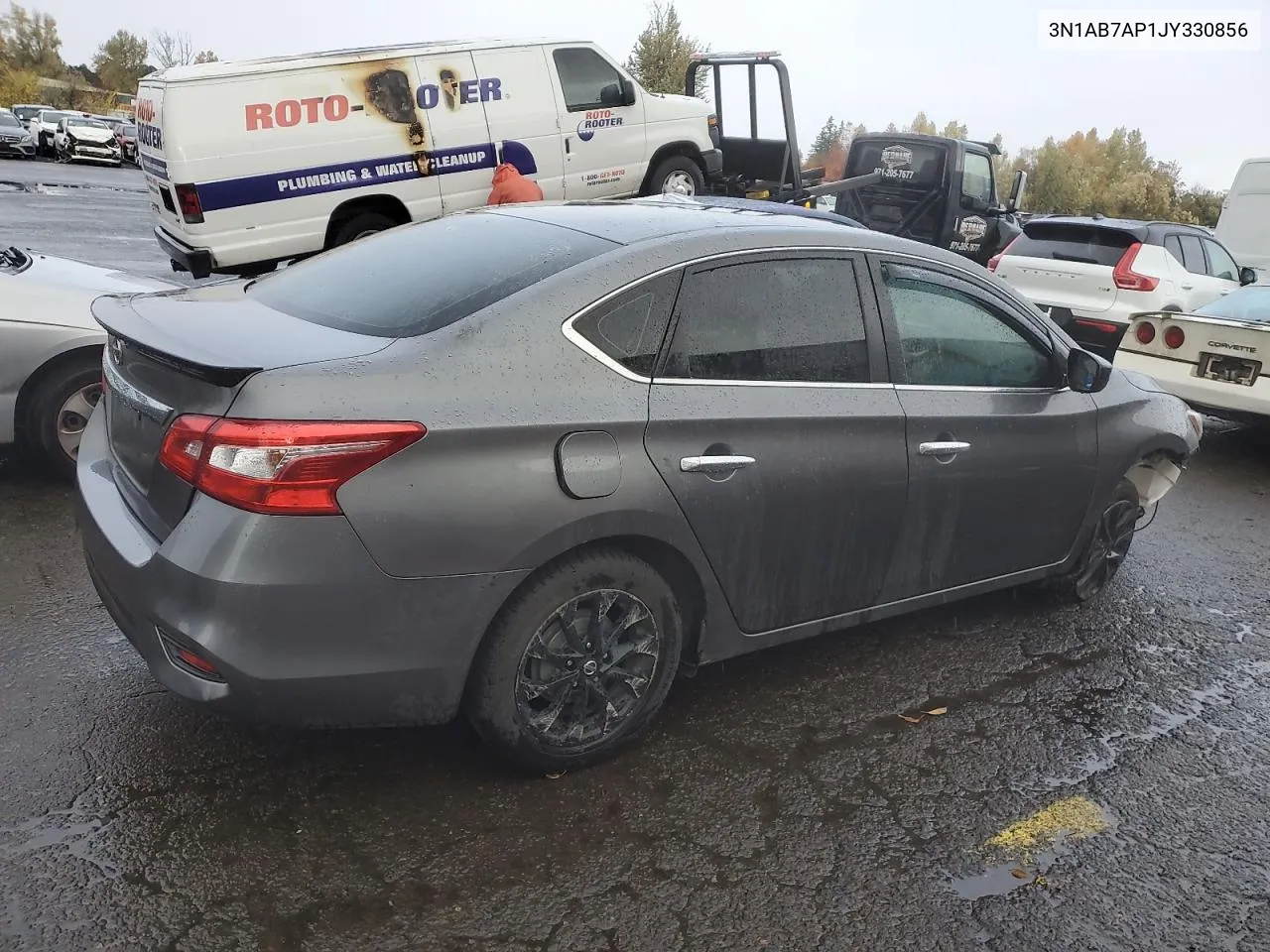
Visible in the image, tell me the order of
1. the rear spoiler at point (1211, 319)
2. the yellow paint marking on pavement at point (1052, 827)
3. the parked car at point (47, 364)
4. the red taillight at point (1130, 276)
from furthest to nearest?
1. the red taillight at point (1130, 276)
2. the rear spoiler at point (1211, 319)
3. the parked car at point (47, 364)
4. the yellow paint marking on pavement at point (1052, 827)

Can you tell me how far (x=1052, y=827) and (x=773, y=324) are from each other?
170cm

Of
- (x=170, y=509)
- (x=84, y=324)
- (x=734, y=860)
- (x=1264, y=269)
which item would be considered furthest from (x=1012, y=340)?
(x=1264, y=269)

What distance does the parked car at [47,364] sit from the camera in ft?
16.0

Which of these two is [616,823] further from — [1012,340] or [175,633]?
[1012,340]

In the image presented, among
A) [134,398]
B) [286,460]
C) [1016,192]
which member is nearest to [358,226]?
[134,398]

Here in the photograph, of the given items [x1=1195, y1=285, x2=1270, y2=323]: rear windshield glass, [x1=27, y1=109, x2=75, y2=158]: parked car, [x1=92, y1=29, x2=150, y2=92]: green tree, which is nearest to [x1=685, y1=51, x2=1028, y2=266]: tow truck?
[x1=1195, y1=285, x2=1270, y2=323]: rear windshield glass

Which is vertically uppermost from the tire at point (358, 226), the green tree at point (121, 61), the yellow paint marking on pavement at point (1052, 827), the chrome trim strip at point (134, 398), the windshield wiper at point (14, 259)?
the green tree at point (121, 61)

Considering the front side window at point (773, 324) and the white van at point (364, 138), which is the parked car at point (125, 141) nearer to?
the white van at point (364, 138)

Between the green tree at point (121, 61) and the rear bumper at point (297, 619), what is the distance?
86899 mm

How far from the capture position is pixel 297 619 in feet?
8.37

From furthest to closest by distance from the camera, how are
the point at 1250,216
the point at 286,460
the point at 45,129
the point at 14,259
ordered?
the point at 45,129
the point at 1250,216
the point at 14,259
the point at 286,460

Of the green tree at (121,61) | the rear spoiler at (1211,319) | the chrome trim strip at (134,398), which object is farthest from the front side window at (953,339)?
the green tree at (121,61)

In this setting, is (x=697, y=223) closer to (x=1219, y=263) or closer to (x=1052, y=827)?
(x=1052, y=827)

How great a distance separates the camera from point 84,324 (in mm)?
4996
